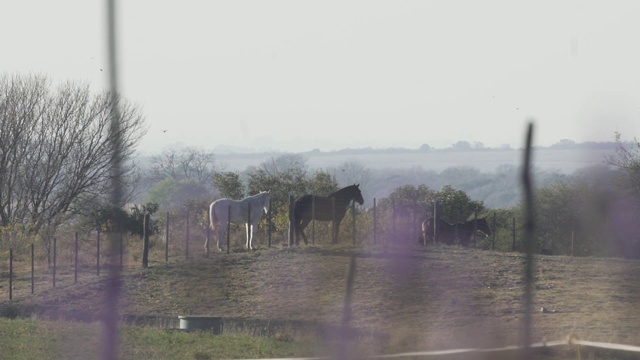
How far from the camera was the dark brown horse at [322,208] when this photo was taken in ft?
100.0

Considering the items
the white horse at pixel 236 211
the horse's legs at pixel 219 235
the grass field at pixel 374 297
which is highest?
the white horse at pixel 236 211

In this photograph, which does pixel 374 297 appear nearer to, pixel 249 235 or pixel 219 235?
pixel 249 235

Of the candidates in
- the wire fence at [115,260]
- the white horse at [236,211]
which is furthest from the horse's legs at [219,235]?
the wire fence at [115,260]

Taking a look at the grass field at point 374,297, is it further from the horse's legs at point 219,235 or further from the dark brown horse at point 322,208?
the dark brown horse at point 322,208

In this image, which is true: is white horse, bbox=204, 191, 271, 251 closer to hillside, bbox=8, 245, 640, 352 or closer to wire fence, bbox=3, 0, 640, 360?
wire fence, bbox=3, 0, 640, 360

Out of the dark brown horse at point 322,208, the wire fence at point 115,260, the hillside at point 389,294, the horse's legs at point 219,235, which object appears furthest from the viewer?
the dark brown horse at point 322,208

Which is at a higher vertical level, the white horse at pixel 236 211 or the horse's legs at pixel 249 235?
the white horse at pixel 236 211

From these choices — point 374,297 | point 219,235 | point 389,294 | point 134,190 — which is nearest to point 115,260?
point 219,235

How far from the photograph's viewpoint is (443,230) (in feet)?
111

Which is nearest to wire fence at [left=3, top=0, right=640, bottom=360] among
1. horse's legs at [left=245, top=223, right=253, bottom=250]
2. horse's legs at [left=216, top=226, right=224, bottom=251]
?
horse's legs at [left=216, top=226, right=224, bottom=251]

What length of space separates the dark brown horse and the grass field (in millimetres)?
2168

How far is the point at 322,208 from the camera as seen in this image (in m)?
31.0

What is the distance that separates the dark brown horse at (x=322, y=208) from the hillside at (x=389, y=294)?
2.12m

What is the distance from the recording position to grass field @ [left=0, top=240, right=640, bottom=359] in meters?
17.2
